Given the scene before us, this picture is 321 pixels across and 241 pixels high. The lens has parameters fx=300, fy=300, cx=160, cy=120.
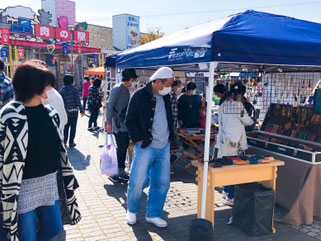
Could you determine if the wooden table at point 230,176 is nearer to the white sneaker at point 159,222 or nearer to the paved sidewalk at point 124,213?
the paved sidewalk at point 124,213

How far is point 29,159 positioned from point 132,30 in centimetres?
3032

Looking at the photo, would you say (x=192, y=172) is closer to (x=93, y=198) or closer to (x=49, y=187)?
(x=93, y=198)

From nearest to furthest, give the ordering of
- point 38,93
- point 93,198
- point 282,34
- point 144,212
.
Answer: point 38,93
point 282,34
point 144,212
point 93,198

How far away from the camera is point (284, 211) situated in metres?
4.14

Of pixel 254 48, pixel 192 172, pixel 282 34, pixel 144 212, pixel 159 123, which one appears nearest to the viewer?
pixel 254 48

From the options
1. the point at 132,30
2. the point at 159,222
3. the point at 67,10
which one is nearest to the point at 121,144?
the point at 159,222

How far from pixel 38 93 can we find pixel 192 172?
4210 mm

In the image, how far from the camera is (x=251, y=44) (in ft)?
9.87

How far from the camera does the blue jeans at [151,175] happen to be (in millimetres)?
3531

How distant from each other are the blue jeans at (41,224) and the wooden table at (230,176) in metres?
1.66

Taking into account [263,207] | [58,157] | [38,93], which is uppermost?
[38,93]

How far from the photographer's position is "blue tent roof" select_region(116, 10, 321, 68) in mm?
2908

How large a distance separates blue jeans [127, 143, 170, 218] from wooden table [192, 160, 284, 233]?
1.39 feet

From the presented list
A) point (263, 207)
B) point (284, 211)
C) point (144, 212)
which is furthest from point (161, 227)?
point (284, 211)
